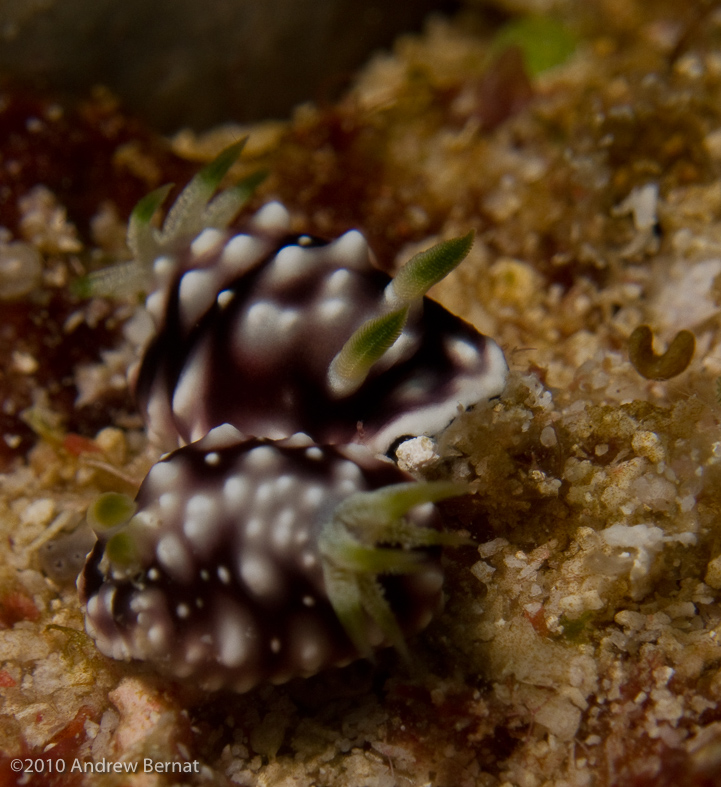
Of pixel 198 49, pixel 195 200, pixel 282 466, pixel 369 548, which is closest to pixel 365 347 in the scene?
pixel 282 466

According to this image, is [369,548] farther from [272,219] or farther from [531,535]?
[272,219]

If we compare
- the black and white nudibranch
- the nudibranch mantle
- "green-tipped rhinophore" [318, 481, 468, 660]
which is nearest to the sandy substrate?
the nudibranch mantle

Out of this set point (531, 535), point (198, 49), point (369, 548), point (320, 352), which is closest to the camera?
point (369, 548)

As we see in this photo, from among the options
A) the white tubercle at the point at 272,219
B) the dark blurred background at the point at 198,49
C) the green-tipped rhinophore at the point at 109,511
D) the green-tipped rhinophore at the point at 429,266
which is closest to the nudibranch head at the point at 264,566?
the green-tipped rhinophore at the point at 109,511

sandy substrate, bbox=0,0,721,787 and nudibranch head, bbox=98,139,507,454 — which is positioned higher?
nudibranch head, bbox=98,139,507,454

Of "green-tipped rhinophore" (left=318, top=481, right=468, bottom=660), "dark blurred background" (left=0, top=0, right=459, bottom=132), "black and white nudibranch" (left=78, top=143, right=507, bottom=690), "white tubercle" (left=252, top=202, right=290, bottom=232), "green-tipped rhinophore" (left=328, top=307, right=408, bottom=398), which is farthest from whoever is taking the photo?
"dark blurred background" (left=0, top=0, right=459, bottom=132)

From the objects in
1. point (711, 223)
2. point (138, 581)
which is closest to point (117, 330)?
point (138, 581)

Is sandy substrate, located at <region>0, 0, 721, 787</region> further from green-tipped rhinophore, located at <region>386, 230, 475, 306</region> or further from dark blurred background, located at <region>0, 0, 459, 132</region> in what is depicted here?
dark blurred background, located at <region>0, 0, 459, 132</region>
